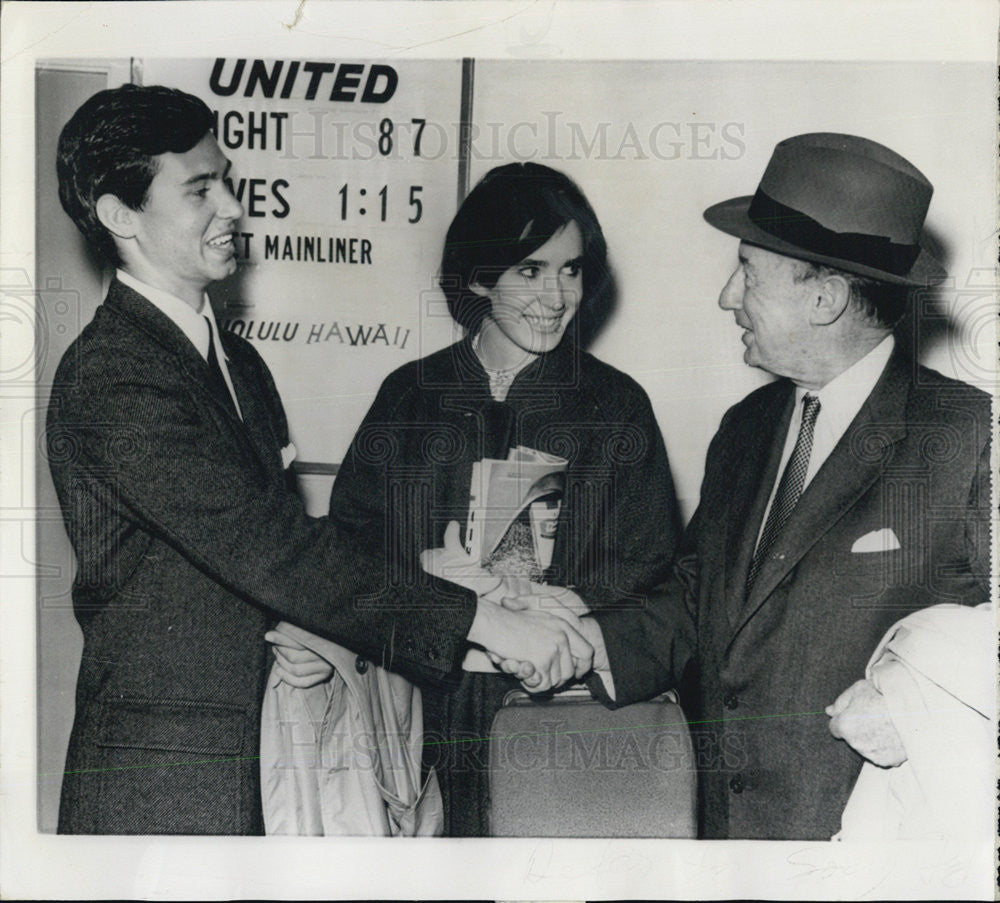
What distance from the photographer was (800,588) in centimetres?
238

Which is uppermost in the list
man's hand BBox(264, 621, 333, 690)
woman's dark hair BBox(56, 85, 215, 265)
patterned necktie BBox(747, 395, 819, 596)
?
woman's dark hair BBox(56, 85, 215, 265)

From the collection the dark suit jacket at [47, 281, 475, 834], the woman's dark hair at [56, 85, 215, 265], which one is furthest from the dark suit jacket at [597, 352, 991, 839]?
the woman's dark hair at [56, 85, 215, 265]

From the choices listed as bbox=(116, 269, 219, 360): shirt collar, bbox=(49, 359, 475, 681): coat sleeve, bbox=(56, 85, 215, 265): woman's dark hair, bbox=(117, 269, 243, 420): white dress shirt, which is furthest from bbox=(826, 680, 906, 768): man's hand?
bbox=(56, 85, 215, 265): woman's dark hair

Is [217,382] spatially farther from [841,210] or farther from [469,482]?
[841,210]

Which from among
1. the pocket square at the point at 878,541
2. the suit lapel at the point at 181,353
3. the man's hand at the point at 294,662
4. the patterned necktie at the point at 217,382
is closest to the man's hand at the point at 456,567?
the man's hand at the point at 294,662

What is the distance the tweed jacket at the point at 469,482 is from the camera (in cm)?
244

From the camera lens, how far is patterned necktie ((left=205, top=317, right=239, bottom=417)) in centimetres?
242

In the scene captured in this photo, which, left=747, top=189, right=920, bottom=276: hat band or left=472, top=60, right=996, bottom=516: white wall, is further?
left=472, top=60, right=996, bottom=516: white wall

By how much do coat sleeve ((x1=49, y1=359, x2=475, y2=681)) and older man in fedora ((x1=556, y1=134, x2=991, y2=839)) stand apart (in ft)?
1.39

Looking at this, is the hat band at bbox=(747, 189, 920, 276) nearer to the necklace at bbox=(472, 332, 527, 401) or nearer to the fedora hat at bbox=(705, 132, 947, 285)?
the fedora hat at bbox=(705, 132, 947, 285)

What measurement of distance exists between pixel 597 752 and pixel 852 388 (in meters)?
1.02

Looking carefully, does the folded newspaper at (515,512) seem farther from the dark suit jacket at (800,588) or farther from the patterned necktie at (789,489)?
the patterned necktie at (789,489)

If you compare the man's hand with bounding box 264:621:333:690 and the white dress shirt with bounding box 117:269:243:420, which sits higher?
the white dress shirt with bounding box 117:269:243:420

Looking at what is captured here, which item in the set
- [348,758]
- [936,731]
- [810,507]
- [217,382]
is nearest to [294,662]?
[348,758]
